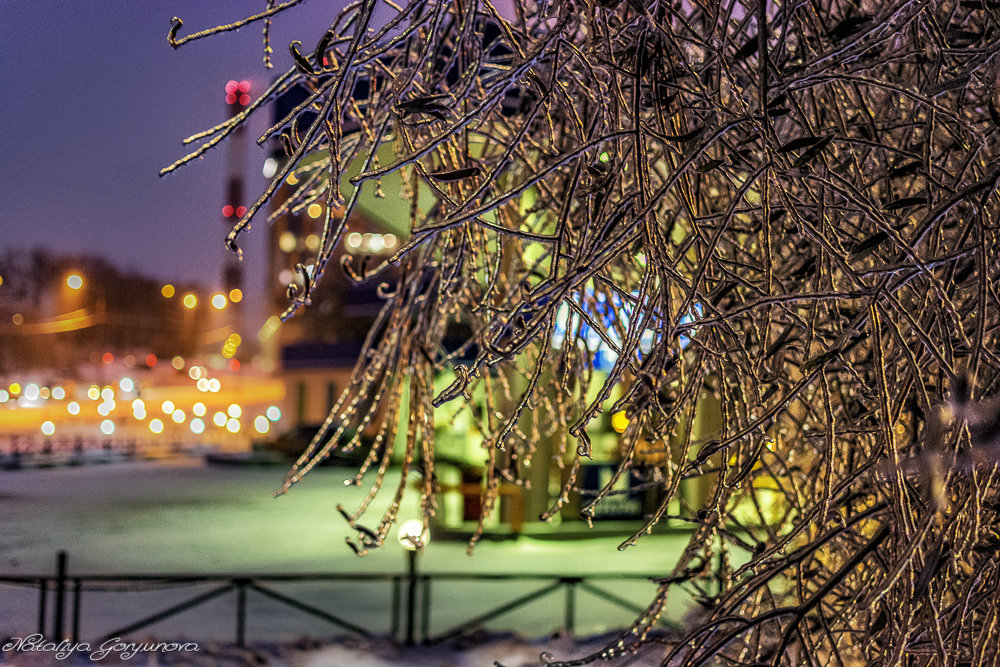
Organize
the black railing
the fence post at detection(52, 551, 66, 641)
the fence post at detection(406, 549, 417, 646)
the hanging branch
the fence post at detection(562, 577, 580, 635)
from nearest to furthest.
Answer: the hanging branch → the fence post at detection(52, 551, 66, 641) → the black railing → the fence post at detection(406, 549, 417, 646) → the fence post at detection(562, 577, 580, 635)

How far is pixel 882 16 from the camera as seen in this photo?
4.01ft

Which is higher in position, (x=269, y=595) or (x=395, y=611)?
(x=269, y=595)

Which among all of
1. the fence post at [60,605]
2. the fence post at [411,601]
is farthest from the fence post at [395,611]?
the fence post at [60,605]

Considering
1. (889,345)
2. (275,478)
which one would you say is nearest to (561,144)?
(889,345)

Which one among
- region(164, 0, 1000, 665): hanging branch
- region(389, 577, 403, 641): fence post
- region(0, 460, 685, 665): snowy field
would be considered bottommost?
region(0, 460, 685, 665): snowy field

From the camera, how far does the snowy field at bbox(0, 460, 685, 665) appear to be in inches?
284

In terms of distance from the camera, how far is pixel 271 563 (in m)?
10.8

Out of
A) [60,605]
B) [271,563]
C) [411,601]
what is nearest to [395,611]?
[411,601]

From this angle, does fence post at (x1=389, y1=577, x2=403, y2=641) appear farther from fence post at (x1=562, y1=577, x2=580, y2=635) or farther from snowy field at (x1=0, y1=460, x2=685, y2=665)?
fence post at (x1=562, y1=577, x2=580, y2=635)

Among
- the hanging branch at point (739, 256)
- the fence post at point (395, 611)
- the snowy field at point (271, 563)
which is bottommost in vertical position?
the snowy field at point (271, 563)

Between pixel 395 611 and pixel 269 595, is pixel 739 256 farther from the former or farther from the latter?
pixel 269 595

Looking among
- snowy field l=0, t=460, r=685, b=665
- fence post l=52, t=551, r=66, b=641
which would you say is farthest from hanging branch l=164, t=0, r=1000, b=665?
fence post l=52, t=551, r=66, b=641

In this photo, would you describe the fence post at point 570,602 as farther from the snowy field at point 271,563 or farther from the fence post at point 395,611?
the fence post at point 395,611

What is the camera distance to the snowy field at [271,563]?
23.6ft
